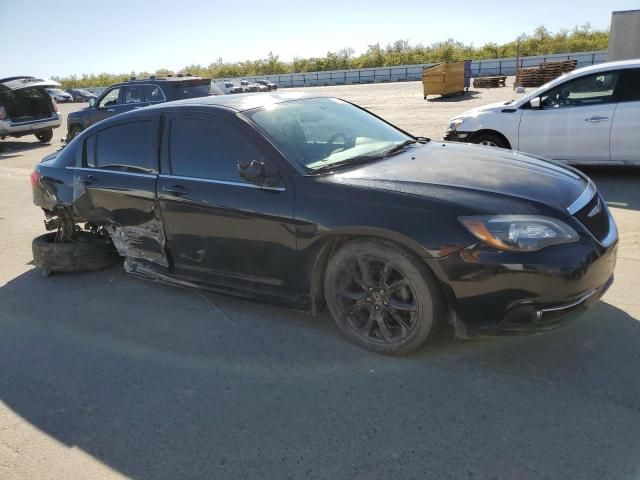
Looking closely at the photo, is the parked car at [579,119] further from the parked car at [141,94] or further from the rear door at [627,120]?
the parked car at [141,94]

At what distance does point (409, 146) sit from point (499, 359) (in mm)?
1834

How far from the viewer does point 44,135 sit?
17078 millimetres

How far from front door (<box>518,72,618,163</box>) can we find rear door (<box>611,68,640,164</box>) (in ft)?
0.27

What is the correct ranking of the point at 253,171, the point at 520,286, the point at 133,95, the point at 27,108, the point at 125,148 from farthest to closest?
1. the point at 27,108
2. the point at 133,95
3. the point at 125,148
4. the point at 253,171
5. the point at 520,286

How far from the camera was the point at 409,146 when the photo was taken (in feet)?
13.9

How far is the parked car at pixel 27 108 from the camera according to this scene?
15.4 meters

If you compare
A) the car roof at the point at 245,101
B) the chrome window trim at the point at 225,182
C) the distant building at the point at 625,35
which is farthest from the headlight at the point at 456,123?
the distant building at the point at 625,35

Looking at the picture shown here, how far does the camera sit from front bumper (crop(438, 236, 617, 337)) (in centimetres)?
283

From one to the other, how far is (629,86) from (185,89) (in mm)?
8948

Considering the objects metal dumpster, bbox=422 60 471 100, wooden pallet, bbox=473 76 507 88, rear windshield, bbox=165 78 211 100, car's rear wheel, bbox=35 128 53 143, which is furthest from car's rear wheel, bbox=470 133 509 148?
wooden pallet, bbox=473 76 507 88

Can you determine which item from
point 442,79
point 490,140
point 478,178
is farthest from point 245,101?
point 442,79

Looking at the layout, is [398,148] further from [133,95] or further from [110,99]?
[110,99]

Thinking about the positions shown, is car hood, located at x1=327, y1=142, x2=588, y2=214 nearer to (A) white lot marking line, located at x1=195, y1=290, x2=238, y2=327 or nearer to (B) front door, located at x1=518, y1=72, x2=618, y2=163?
(A) white lot marking line, located at x1=195, y1=290, x2=238, y2=327

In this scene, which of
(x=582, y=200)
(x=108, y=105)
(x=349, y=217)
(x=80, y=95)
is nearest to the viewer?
(x=349, y=217)
